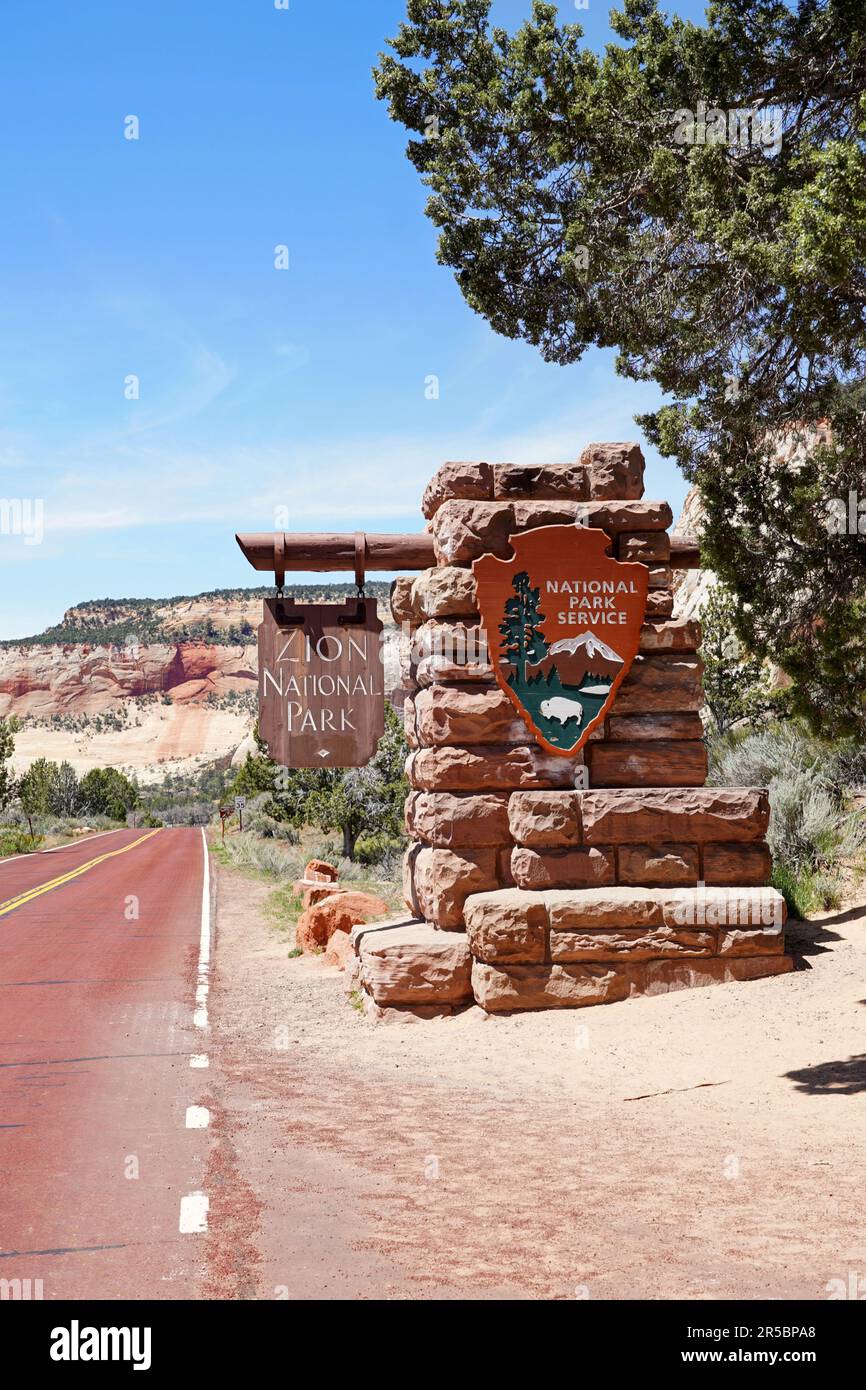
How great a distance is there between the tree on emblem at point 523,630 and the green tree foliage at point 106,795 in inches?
2752

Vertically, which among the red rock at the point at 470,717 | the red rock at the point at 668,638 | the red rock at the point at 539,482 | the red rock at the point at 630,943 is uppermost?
the red rock at the point at 539,482

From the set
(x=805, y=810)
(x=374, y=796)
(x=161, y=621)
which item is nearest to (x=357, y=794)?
(x=374, y=796)

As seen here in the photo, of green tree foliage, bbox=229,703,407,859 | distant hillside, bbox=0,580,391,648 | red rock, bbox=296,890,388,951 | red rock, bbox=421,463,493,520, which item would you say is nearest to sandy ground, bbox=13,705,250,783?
distant hillside, bbox=0,580,391,648

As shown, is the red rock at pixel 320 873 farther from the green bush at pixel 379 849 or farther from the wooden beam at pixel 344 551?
the green bush at pixel 379 849

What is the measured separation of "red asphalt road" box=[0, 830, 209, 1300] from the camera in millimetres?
4555

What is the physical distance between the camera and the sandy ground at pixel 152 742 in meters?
129

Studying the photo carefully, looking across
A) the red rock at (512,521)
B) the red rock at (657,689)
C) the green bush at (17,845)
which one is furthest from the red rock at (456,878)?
the green bush at (17,845)

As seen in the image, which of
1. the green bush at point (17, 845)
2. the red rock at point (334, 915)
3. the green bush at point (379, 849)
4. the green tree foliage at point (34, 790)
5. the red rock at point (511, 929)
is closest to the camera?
the red rock at point (511, 929)

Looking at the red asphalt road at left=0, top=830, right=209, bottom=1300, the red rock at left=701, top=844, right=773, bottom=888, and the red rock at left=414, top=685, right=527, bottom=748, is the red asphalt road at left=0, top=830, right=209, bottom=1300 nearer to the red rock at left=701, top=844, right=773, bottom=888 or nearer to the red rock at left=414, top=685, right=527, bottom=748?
the red rock at left=414, top=685, right=527, bottom=748

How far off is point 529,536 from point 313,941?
6868 mm

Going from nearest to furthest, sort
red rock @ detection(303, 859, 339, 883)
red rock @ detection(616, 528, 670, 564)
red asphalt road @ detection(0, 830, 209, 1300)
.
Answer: red asphalt road @ detection(0, 830, 209, 1300), red rock @ detection(616, 528, 670, 564), red rock @ detection(303, 859, 339, 883)

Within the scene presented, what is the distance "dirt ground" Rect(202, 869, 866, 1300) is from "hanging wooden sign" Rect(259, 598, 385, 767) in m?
2.43

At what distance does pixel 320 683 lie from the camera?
10.1 meters
